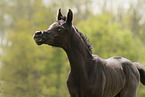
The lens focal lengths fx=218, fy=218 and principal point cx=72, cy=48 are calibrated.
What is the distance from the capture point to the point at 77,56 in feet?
12.7

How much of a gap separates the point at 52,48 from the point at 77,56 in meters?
20.0

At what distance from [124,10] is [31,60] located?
13362mm

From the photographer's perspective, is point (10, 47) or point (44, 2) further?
point (44, 2)

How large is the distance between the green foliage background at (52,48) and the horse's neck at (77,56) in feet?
47.5

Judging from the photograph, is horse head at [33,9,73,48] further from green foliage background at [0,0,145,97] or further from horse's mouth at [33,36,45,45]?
green foliage background at [0,0,145,97]

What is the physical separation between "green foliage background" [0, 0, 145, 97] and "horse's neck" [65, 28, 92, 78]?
1447 centimetres

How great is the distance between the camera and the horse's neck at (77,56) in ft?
12.6

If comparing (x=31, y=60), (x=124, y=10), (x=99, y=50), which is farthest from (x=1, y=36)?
(x=124, y=10)

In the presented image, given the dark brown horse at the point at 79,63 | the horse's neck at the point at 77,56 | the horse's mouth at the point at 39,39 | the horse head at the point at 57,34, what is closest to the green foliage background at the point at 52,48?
the dark brown horse at the point at 79,63

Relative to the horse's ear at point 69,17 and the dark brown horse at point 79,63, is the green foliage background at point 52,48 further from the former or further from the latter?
the horse's ear at point 69,17

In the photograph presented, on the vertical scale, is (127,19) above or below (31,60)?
above

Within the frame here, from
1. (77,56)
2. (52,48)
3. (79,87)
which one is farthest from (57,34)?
(52,48)

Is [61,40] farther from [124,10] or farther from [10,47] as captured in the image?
[124,10]

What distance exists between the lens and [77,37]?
388 cm
